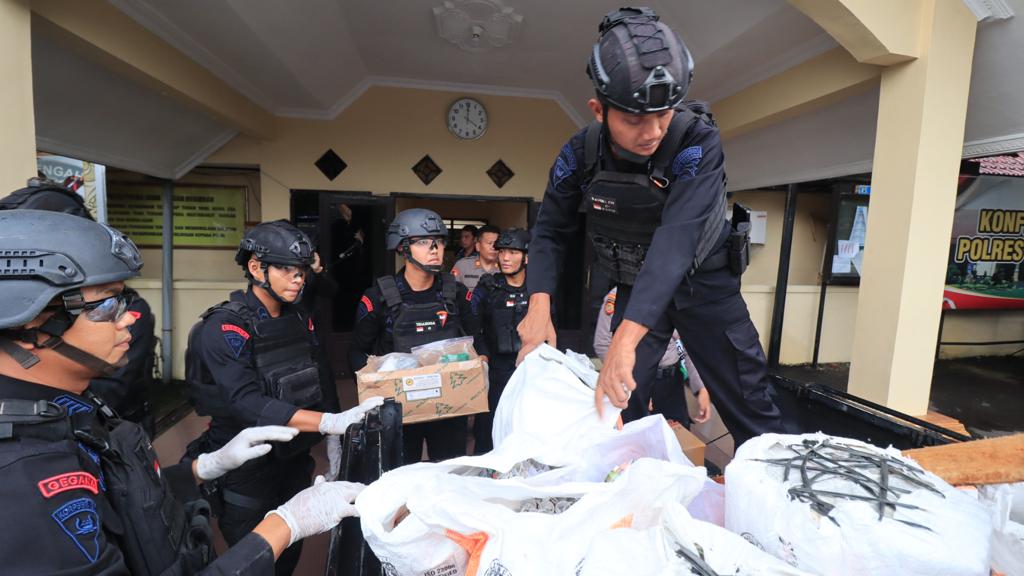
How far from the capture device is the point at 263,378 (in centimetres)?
200

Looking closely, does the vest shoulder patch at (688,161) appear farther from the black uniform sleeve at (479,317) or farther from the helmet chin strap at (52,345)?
the black uniform sleeve at (479,317)

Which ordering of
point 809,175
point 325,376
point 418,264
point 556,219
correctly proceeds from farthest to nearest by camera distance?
1. point 809,175
2. point 418,264
3. point 325,376
4. point 556,219

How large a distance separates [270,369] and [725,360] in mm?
1830

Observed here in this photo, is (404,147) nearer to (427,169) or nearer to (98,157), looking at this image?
(427,169)

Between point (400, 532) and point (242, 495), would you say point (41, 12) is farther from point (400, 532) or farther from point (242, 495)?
point (400, 532)

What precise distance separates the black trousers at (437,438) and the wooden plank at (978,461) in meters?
2.18

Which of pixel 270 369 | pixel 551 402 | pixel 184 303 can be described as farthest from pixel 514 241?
pixel 184 303

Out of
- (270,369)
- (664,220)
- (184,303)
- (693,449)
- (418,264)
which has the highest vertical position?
(664,220)

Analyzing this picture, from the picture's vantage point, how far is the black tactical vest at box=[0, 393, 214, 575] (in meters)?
0.85

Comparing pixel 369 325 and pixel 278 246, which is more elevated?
pixel 278 246

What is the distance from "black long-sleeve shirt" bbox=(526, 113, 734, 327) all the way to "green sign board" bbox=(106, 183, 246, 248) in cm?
603

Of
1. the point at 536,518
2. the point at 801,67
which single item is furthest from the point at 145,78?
the point at 801,67

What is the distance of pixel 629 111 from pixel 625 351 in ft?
1.88

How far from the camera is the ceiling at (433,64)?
2926 mm
